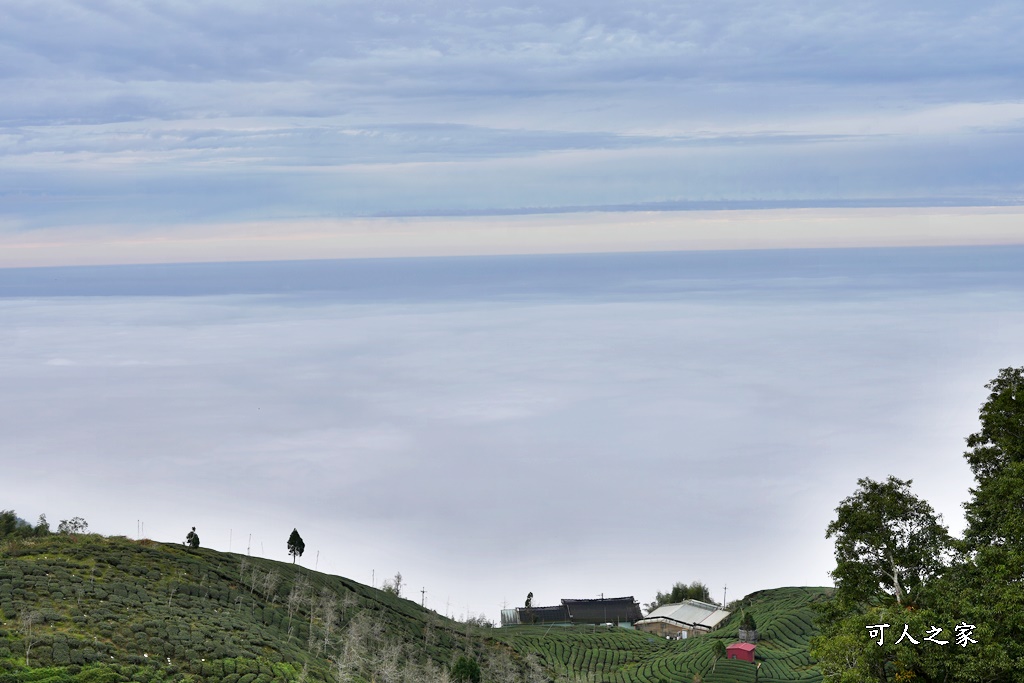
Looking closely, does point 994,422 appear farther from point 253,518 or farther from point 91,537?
point 253,518

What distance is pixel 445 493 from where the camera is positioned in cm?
12575

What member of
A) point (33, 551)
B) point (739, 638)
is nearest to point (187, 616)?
point (33, 551)

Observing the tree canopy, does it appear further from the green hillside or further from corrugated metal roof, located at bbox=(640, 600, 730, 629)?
corrugated metal roof, located at bbox=(640, 600, 730, 629)

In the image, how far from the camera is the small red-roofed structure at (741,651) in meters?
60.5

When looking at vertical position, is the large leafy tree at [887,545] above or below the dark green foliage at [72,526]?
below

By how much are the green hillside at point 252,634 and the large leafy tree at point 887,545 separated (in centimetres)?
1835

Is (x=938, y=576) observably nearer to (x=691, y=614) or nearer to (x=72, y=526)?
(x=72, y=526)

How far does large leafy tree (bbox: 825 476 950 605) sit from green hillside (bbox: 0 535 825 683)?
18.4 metres

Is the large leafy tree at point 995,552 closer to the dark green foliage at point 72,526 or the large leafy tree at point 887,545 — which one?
the large leafy tree at point 887,545

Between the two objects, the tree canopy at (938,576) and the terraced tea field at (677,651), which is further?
the terraced tea field at (677,651)

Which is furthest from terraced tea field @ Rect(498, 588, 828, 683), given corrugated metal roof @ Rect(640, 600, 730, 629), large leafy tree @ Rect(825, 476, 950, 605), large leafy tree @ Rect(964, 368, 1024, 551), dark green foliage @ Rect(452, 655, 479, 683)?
large leafy tree @ Rect(964, 368, 1024, 551)

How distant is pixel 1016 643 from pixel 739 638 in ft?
134

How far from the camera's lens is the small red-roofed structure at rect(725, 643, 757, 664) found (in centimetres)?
6050

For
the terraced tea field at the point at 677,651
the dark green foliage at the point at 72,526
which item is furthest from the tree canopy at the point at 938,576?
the dark green foliage at the point at 72,526
